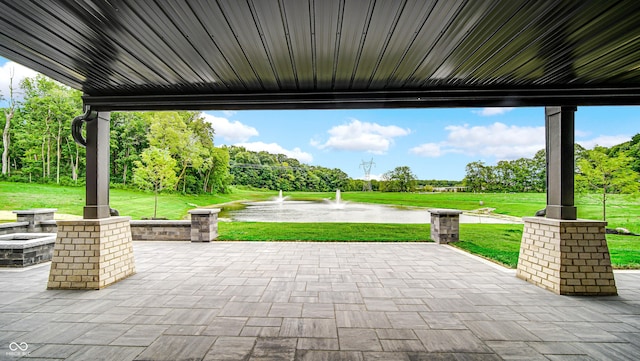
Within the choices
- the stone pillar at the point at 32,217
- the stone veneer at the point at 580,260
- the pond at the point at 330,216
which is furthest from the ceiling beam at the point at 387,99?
the pond at the point at 330,216

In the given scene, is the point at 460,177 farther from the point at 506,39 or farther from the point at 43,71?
the point at 43,71

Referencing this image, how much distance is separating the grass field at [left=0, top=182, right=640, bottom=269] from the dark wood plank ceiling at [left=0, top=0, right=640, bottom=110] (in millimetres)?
3182

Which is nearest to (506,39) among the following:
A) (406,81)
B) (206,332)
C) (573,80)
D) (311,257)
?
(406,81)

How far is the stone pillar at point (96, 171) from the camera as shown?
12.2 feet

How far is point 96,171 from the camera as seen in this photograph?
3.74 m

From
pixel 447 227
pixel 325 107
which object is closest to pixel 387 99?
pixel 325 107

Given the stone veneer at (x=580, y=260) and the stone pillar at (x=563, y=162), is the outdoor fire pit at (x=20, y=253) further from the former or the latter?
the stone pillar at (x=563, y=162)

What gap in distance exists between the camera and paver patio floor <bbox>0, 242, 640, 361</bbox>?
2.13m

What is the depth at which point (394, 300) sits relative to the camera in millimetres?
3148

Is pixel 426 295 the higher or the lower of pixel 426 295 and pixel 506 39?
the lower

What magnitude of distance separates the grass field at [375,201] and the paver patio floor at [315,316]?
1.91 m

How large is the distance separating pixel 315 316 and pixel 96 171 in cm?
358

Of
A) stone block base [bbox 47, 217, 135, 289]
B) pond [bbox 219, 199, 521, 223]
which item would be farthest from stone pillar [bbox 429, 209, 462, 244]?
stone block base [bbox 47, 217, 135, 289]

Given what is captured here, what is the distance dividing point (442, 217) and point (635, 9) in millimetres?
5073
